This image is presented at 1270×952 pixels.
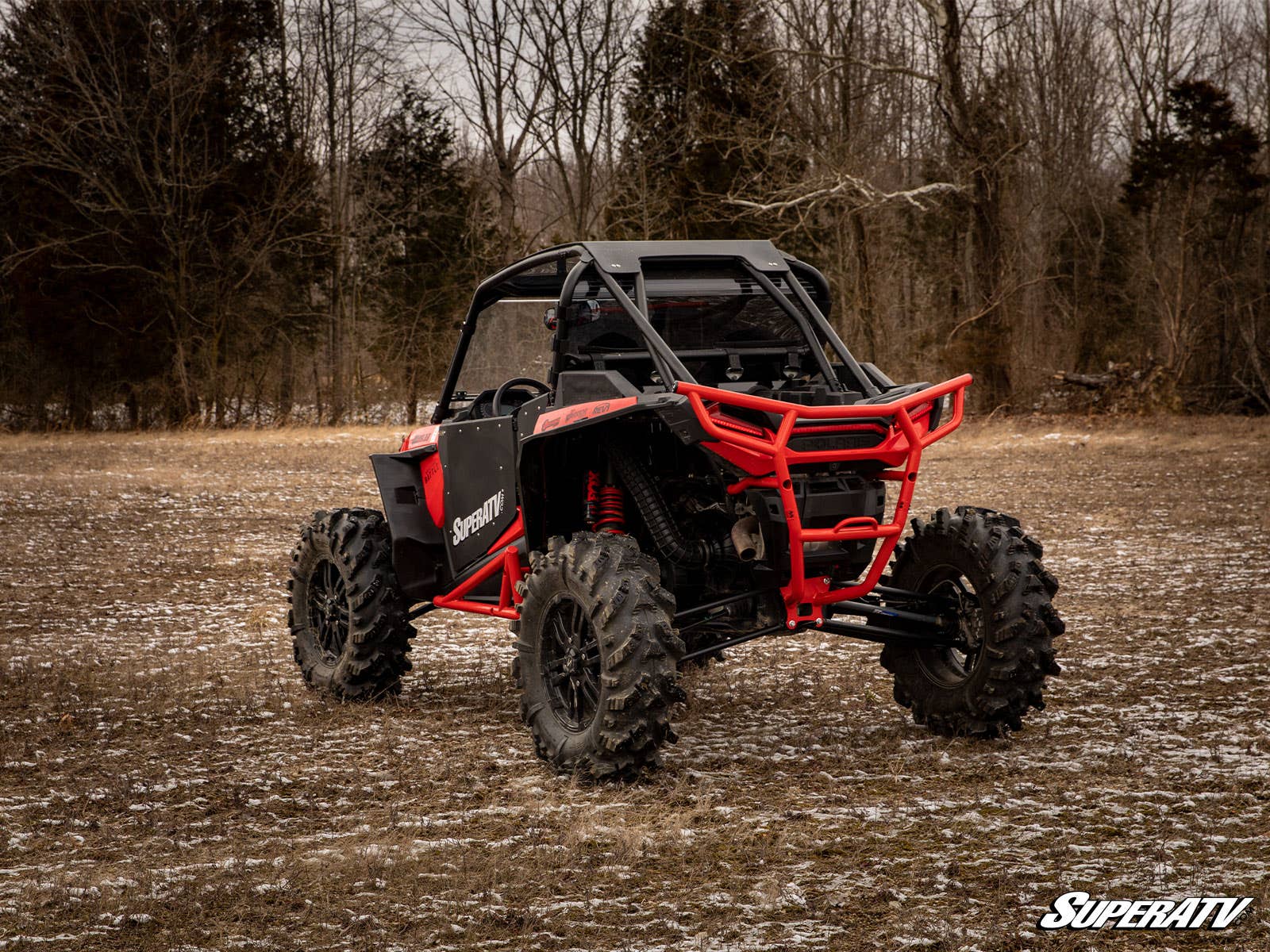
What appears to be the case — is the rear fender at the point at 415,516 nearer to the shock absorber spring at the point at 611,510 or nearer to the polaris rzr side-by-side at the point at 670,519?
the polaris rzr side-by-side at the point at 670,519

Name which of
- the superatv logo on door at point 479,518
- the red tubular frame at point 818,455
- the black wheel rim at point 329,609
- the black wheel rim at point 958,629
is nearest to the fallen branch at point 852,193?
the black wheel rim at point 329,609

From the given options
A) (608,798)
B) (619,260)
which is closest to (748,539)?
(608,798)

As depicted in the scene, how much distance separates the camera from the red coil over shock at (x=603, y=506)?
564 cm

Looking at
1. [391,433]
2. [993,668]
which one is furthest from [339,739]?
[391,433]

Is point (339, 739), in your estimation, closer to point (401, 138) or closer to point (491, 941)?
point (491, 941)

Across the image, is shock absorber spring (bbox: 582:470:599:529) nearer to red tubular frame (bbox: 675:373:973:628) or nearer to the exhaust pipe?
the exhaust pipe

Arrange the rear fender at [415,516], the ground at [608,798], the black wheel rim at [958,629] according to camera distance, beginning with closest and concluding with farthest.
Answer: the ground at [608,798], the black wheel rim at [958,629], the rear fender at [415,516]

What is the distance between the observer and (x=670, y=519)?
216 inches

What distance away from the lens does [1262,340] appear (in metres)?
25.7

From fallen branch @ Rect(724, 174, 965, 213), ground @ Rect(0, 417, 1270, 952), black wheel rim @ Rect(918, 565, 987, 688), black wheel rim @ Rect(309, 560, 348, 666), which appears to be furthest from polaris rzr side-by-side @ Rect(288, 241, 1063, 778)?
fallen branch @ Rect(724, 174, 965, 213)

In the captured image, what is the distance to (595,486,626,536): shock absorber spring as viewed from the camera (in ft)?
18.5

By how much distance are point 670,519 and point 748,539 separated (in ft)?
1.39

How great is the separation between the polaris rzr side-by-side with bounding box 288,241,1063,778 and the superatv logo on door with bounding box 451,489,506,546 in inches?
0.4

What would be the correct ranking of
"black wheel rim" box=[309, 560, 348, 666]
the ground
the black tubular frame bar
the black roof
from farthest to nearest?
"black wheel rim" box=[309, 560, 348, 666] < the black roof < the black tubular frame bar < the ground
